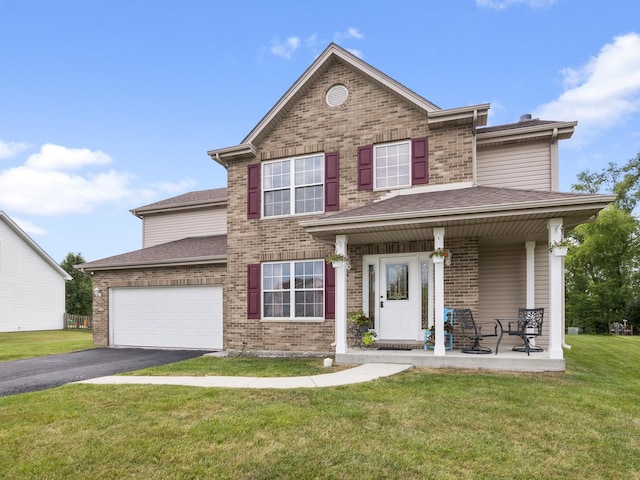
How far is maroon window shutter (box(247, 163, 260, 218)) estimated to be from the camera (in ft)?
38.9

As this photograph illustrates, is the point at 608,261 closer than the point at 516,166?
No

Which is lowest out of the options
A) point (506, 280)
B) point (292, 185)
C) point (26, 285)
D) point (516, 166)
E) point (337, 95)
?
point (26, 285)

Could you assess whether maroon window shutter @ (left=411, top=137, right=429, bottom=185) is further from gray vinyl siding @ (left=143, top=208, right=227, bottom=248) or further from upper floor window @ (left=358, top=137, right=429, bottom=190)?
gray vinyl siding @ (left=143, top=208, right=227, bottom=248)

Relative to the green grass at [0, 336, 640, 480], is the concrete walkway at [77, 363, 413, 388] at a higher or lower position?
lower

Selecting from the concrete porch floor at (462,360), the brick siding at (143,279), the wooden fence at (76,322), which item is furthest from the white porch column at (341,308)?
the wooden fence at (76,322)

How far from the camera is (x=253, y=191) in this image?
11930mm

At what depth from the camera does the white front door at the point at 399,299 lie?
10.2 meters

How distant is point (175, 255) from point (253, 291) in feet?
13.2

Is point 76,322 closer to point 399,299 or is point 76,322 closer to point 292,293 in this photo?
point 292,293

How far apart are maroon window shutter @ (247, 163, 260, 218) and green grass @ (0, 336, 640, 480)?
5844mm

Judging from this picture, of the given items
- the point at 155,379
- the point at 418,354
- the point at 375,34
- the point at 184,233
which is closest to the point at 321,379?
the point at 418,354

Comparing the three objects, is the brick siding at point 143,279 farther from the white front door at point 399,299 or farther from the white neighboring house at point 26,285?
the white neighboring house at point 26,285

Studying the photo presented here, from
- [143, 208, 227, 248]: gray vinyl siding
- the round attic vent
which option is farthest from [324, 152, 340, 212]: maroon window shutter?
[143, 208, 227, 248]: gray vinyl siding

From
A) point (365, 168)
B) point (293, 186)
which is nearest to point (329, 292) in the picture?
point (293, 186)
